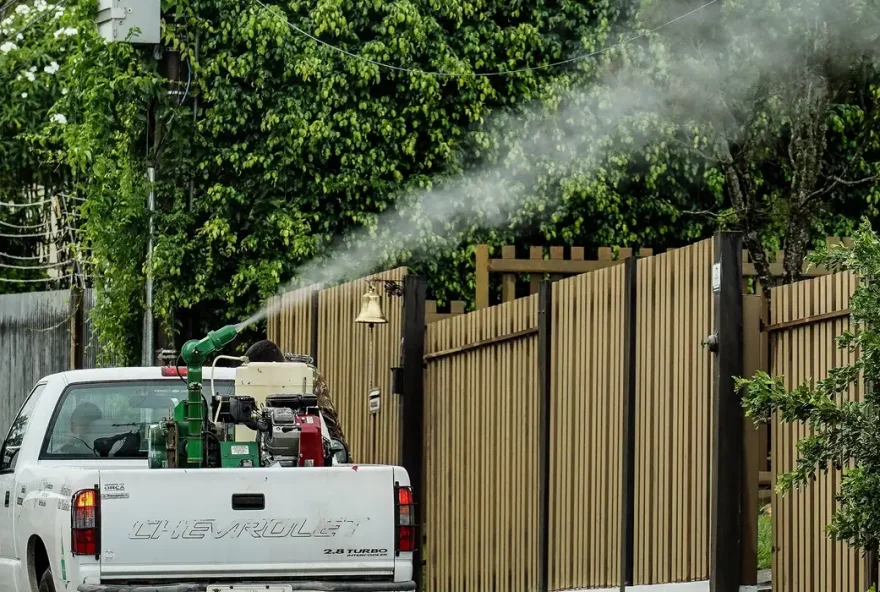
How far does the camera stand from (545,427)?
10.0 meters

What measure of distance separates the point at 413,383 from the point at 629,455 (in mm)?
3632

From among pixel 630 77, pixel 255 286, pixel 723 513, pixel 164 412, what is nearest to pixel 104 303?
pixel 255 286

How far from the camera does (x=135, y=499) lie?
8.01 m

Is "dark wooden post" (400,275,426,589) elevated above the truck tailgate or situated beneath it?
elevated above

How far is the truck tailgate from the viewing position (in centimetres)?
802

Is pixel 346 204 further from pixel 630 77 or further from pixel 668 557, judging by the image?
pixel 668 557

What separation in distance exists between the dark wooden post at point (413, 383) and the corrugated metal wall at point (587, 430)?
2.47 m

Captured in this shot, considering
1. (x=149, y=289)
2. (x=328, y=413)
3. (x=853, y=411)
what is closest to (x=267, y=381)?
(x=328, y=413)

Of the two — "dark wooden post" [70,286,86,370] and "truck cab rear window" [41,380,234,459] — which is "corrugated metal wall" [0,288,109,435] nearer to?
"dark wooden post" [70,286,86,370]

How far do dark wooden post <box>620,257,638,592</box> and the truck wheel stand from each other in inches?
118

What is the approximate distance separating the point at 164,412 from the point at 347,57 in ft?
29.0

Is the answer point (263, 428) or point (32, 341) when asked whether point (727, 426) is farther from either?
point (32, 341)

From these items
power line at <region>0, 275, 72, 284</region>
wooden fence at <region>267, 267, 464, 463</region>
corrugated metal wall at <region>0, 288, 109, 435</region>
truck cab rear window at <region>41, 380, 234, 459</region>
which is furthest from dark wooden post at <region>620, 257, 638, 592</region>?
power line at <region>0, 275, 72, 284</region>

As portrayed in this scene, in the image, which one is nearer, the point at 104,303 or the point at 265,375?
the point at 265,375
